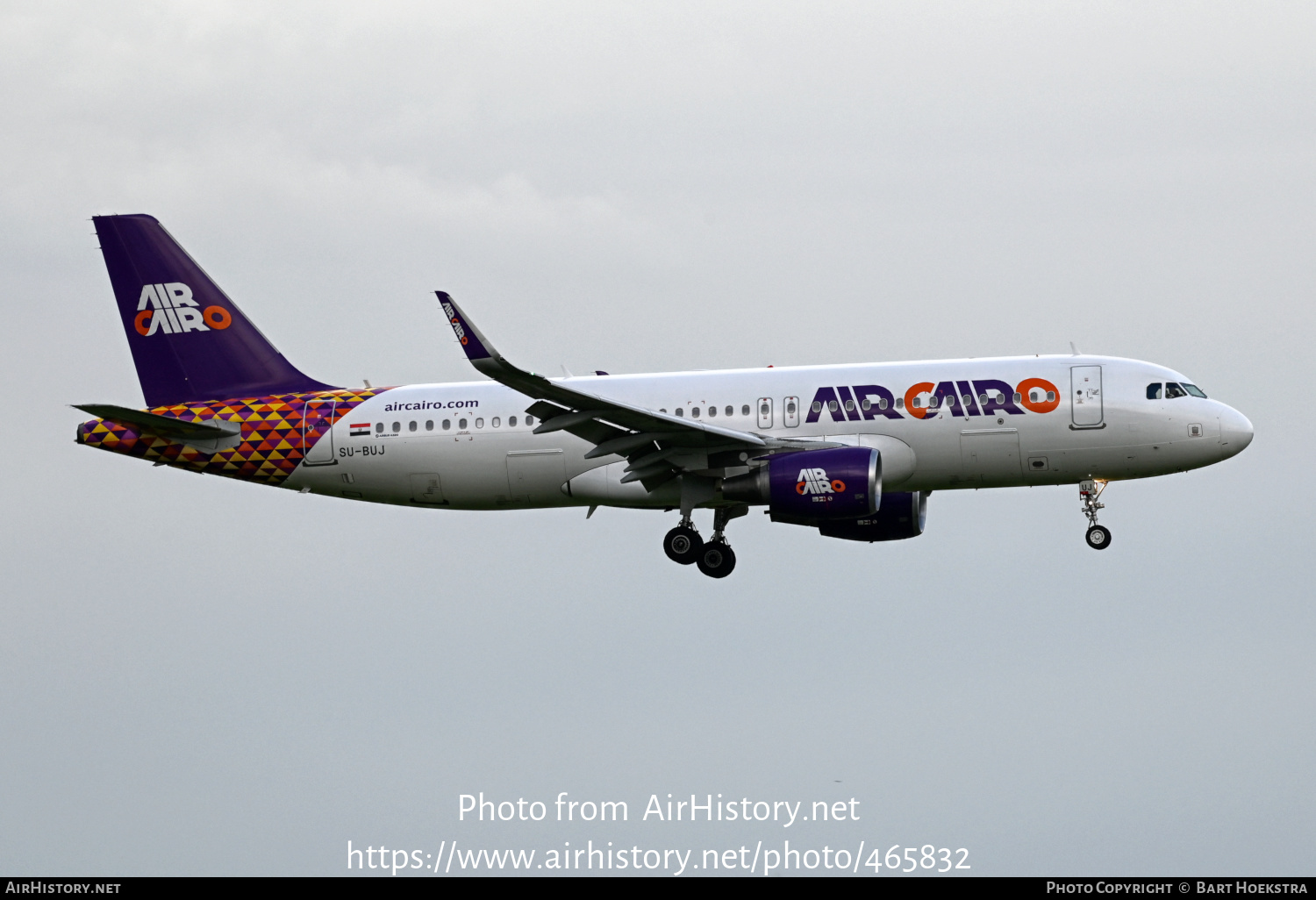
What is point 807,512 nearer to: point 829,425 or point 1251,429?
point 829,425

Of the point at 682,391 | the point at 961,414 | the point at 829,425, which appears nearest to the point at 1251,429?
the point at 961,414

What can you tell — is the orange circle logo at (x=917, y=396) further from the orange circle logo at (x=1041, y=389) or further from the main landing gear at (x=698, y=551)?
the main landing gear at (x=698, y=551)

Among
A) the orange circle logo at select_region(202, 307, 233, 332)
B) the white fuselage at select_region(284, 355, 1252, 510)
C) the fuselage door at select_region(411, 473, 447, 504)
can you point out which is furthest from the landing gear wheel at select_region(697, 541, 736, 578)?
the orange circle logo at select_region(202, 307, 233, 332)

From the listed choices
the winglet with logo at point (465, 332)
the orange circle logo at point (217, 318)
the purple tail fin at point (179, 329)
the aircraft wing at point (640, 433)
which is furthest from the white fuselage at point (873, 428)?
the winglet with logo at point (465, 332)

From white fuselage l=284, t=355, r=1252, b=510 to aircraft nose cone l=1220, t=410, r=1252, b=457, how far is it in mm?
29

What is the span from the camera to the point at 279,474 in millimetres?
43781

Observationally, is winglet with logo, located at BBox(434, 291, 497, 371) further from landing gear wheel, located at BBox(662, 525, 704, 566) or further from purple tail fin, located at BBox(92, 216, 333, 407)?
purple tail fin, located at BBox(92, 216, 333, 407)

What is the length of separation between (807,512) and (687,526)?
12.8ft

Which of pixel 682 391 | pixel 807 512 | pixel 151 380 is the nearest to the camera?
pixel 807 512

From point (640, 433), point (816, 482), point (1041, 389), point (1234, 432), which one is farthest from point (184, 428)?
point (1234, 432)

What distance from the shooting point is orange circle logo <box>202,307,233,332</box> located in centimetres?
4597

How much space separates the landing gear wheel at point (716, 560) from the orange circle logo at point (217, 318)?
14.7 m

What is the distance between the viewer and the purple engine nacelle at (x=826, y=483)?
38.1 m

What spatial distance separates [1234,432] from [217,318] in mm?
26366
